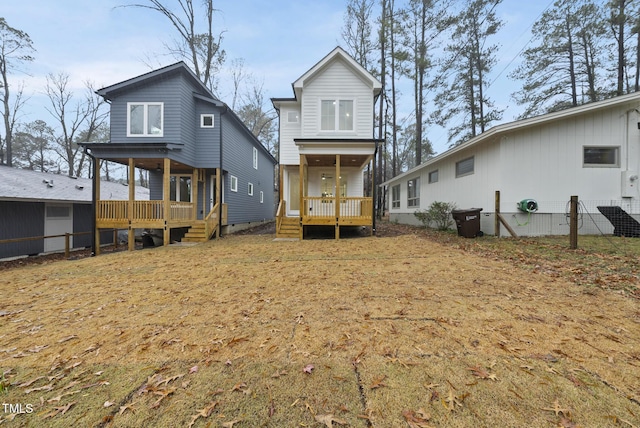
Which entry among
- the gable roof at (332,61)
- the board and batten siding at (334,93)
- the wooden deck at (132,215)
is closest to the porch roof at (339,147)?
the board and batten siding at (334,93)

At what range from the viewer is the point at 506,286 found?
4176 millimetres

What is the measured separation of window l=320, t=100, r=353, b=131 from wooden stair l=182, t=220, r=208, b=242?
23.5ft

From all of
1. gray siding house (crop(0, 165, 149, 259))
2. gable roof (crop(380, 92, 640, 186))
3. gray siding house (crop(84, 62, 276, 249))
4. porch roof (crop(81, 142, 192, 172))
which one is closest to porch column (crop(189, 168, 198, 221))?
gray siding house (crop(84, 62, 276, 249))

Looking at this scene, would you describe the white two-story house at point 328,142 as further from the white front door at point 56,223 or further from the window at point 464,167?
the white front door at point 56,223

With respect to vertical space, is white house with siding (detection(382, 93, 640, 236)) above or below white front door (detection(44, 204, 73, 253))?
above

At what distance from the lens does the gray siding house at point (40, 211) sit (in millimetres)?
9766

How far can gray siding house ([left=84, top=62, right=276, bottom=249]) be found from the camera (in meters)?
9.86

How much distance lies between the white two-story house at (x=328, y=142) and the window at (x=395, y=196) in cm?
870

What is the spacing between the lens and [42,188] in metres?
11.2

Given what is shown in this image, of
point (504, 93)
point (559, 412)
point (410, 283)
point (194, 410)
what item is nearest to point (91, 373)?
point (194, 410)

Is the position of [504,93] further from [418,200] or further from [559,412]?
[559,412]

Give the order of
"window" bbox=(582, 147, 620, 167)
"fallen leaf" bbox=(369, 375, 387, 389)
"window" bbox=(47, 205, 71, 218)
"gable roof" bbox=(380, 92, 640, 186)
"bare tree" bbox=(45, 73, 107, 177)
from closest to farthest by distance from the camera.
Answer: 1. "fallen leaf" bbox=(369, 375, 387, 389)
2. "gable roof" bbox=(380, 92, 640, 186)
3. "window" bbox=(582, 147, 620, 167)
4. "window" bbox=(47, 205, 71, 218)
5. "bare tree" bbox=(45, 73, 107, 177)

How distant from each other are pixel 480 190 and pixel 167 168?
503 inches

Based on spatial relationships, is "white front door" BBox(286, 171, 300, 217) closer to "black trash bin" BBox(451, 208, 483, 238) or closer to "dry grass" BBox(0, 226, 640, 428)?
"black trash bin" BBox(451, 208, 483, 238)
